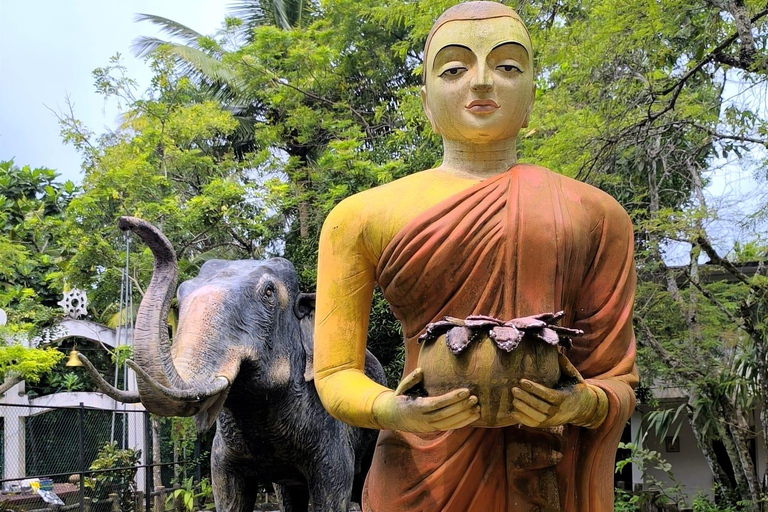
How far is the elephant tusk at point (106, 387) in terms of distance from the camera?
317 cm

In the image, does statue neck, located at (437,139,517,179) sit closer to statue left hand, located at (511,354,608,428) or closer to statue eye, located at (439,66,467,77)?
statue eye, located at (439,66,467,77)

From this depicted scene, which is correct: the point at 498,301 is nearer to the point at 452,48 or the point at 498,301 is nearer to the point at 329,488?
the point at 452,48

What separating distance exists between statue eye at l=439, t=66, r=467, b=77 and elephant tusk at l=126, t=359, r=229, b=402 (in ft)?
4.63

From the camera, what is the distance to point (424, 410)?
1887 mm

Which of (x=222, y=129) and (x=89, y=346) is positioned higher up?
(x=222, y=129)

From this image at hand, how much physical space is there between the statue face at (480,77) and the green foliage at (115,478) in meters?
10.2

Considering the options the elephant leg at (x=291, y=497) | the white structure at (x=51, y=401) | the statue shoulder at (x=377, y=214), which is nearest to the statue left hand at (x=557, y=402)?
the statue shoulder at (x=377, y=214)

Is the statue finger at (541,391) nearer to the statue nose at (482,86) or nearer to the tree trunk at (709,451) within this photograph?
the statue nose at (482,86)

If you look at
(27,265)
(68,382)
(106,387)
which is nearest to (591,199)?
(106,387)

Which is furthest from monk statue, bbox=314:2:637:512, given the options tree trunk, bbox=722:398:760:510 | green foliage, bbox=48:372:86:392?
green foliage, bbox=48:372:86:392

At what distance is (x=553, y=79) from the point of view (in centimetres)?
839

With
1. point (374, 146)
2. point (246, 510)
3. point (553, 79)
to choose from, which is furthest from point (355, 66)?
point (246, 510)

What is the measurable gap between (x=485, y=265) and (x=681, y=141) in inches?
311

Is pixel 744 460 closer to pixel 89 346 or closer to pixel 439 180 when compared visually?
pixel 439 180
